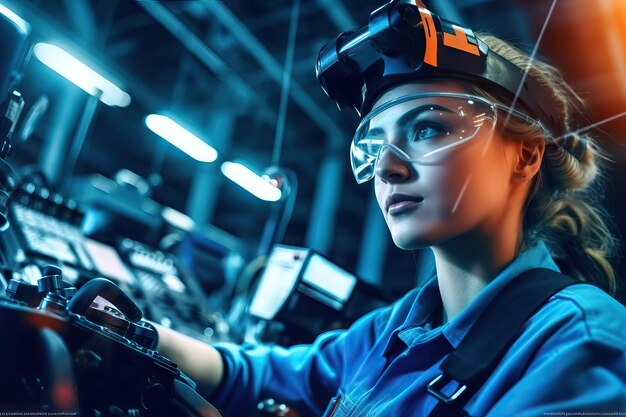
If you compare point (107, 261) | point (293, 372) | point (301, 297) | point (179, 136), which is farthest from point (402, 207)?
point (179, 136)

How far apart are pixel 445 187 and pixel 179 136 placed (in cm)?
402

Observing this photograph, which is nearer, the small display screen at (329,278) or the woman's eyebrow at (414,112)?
the woman's eyebrow at (414,112)

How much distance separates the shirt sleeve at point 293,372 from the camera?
1.14 meters

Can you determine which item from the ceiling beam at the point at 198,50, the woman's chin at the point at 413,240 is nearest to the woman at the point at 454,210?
the woman's chin at the point at 413,240

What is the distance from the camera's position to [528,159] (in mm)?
988

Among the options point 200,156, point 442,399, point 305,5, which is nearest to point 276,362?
point 442,399

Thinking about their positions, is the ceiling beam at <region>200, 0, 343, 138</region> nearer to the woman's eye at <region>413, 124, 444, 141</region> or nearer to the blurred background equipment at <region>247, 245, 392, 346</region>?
the blurred background equipment at <region>247, 245, 392, 346</region>

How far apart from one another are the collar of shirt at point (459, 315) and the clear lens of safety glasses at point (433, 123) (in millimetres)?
244

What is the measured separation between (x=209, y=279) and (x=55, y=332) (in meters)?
1.94

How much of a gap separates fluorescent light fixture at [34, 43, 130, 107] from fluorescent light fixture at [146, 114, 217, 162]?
0.97m

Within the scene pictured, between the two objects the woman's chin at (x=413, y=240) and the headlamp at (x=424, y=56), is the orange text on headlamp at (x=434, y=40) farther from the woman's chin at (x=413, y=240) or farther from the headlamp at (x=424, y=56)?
the woman's chin at (x=413, y=240)

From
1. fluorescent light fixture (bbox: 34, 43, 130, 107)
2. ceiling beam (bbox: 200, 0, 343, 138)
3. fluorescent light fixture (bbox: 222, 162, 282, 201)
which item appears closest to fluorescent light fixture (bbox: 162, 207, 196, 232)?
fluorescent light fixture (bbox: 34, 43, 130, 107)

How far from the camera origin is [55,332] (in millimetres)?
541

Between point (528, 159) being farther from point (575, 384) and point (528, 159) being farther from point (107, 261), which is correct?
point (107, 261)
